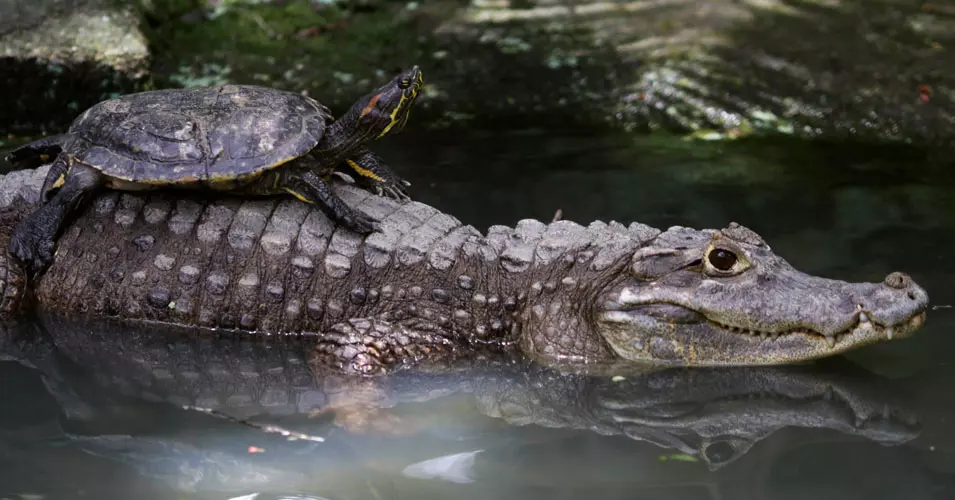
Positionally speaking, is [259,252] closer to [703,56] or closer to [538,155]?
[538,155]

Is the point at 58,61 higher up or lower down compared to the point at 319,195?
lower down

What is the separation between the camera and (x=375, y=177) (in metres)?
6.14

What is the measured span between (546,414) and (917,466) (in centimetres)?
170

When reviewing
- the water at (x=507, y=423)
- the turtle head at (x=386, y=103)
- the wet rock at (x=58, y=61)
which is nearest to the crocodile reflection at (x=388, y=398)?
the water at (x=507, y=423)

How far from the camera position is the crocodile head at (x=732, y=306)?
5.25 metres

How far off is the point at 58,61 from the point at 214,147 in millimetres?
3951

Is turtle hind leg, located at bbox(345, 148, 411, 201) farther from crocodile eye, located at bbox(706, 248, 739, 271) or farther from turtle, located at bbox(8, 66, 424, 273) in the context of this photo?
crocodile eye, located at bbox(706, 248, 739, 271)

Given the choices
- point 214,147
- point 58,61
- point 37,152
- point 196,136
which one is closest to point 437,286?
point 214,147

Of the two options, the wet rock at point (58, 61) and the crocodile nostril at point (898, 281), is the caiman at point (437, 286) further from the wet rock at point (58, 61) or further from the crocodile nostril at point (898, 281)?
the wet rock at point (58, 61)

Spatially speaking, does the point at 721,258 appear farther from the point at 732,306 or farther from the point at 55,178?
the point at 55,178

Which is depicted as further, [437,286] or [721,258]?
[437,286]

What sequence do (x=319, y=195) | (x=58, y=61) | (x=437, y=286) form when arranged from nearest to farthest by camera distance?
(x=319, y=195)
(x=437, y=286)
(x=58, y=61)

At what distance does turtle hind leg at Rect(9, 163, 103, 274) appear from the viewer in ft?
18.6

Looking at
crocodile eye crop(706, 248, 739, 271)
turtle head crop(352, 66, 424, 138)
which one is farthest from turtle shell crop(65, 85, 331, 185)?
crocodile eye crop(706, 248, 739, 271)
